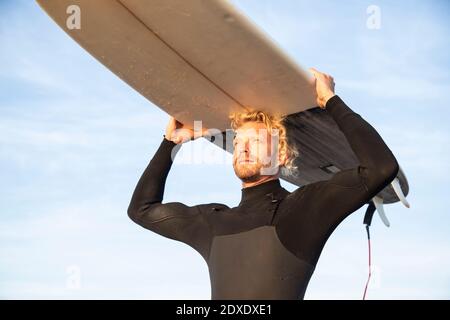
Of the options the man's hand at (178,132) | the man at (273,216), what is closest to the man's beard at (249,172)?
the man at (273,216)

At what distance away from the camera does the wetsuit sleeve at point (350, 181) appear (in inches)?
108

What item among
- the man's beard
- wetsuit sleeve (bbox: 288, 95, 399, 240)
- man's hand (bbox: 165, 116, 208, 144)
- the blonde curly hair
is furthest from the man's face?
man's hand (bbox: 165, 116, 208, 144)

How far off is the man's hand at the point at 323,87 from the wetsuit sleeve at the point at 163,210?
93 cm

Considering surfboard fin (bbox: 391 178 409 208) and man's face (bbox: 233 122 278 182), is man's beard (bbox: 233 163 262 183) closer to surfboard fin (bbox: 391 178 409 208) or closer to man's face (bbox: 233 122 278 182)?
man's face (bbox: 233 122 278 182)

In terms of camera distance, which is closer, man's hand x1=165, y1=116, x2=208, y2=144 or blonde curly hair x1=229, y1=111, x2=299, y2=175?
blonde curly hair x1=229, y1=111, x2=299, y2=175

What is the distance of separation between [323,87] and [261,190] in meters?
0.65

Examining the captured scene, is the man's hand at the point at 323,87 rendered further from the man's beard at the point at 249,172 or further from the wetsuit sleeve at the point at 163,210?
the wetsuit sleeve at the point at 163,210

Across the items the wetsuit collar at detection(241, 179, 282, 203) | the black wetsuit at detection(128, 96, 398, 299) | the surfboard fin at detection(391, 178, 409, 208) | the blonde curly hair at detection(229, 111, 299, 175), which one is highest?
the blonde curly hair at detection(229, 111, 299, 175)

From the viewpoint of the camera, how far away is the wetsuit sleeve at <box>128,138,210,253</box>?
Result: 339 cm

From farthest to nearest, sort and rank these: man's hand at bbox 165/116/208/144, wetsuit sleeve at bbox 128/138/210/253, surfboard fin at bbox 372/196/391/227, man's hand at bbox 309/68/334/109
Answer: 1. surfboard fin at bbox 372/196/391/227
2. man's hand at bbox 165/116/208/144
3. wetsuit sleeve at bbox 128/138/210/253
4. man's hand at bbox 309/68/334/109

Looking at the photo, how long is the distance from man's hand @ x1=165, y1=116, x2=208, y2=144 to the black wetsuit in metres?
0.76

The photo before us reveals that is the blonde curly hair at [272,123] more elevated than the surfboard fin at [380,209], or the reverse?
the blonde curly hair at [272,123]

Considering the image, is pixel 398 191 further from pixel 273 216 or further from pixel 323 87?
pixel 273 216
